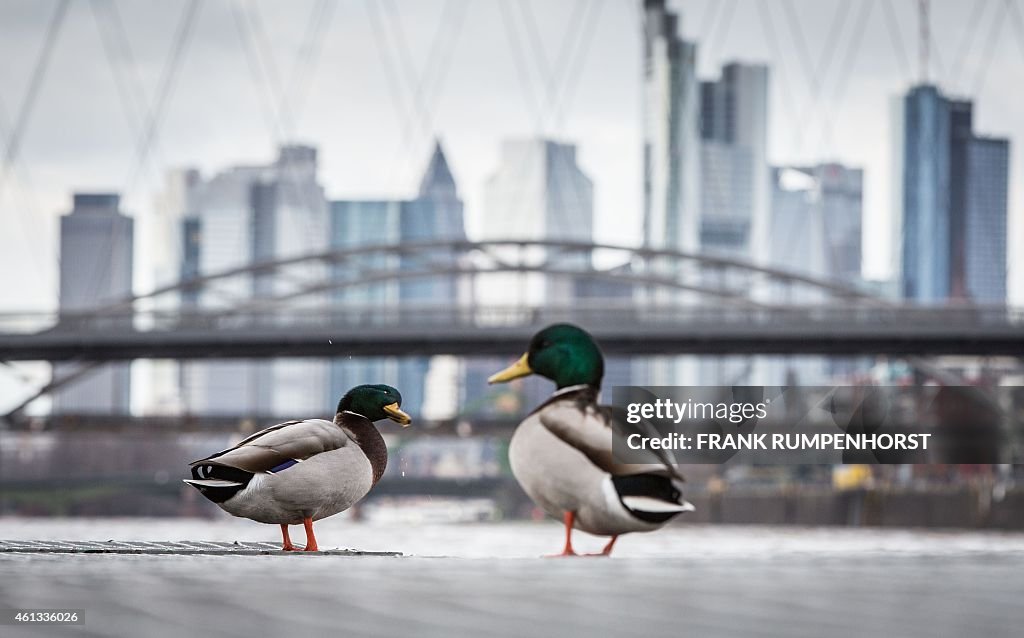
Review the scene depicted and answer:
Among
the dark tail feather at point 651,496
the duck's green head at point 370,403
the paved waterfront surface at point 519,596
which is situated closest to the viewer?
the paved waterfront surface at point 519,596

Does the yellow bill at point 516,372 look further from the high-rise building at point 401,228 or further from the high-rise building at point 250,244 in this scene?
the high-rise building at point 250,244

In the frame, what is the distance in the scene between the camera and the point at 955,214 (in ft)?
572

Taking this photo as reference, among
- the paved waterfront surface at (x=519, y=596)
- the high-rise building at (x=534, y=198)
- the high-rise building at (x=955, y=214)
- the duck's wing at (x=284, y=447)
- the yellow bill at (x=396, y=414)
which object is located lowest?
the paved waterfront surface at (x=519, y=596)

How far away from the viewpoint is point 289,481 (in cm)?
793

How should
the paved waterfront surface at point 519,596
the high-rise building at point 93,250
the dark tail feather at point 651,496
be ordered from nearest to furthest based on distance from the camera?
1. the paved waterfront surface at point 519,596
2. the dark tail feather at point 651,496
3. the high-rise building at point 93,250

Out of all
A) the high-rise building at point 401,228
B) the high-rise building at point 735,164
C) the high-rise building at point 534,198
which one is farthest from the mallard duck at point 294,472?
the high-rise building at point 735,164

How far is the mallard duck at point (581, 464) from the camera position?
7546 mm

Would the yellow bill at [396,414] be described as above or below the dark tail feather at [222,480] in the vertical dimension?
above

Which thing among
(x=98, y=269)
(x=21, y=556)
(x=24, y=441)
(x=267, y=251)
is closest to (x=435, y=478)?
(x=98, y=269)

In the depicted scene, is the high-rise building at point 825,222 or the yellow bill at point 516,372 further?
the high-rise building at point 825,222

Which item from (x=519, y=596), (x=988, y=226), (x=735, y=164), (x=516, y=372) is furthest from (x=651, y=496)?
(x=988, y=226)

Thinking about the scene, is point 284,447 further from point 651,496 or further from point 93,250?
point 93,250

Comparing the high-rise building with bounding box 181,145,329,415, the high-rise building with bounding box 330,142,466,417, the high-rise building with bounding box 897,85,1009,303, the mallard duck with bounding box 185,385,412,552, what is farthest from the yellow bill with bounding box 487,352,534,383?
the high-rise building with bounding box 181,145,329,415

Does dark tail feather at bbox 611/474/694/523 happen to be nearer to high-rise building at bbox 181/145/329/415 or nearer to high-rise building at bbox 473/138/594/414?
high-rise building at bbox 473/138/594/414
